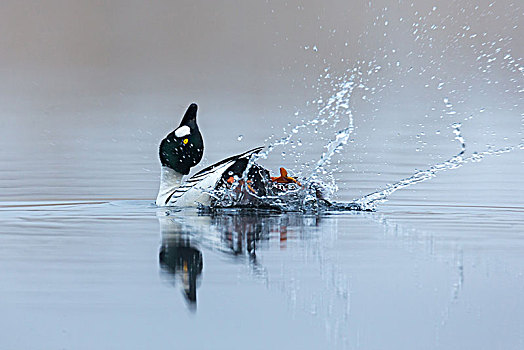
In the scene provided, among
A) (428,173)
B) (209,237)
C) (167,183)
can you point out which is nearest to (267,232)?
(209,237)

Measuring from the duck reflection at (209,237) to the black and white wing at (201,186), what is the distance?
0.18 meters

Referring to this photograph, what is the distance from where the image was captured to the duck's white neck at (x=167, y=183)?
7711 mm

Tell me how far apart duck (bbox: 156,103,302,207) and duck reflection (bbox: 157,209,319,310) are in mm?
190

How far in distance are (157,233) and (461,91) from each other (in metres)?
14.0

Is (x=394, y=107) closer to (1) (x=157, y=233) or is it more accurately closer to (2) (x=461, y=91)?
(2) (x=461, y=91)

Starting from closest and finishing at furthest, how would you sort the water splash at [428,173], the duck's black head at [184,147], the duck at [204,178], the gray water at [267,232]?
the gray water at [267,232] → the duck at [204,178] → the water splash at [428,173] → the duck's black head at [184,147]

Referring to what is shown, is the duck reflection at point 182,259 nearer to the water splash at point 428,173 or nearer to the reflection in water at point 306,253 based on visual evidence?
the reflection in water at point 306,253

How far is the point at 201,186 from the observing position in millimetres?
7465

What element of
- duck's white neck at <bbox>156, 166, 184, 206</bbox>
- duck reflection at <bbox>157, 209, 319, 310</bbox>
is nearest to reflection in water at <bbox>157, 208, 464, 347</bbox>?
duck reflection at <bbox>157, 209, 319, 310</bbox>

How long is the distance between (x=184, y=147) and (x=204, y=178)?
555 millimetres

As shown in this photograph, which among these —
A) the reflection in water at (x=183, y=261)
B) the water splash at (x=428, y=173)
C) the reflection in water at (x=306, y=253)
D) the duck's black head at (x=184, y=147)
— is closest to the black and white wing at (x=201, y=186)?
the reflection in water at (x=306, y=253)

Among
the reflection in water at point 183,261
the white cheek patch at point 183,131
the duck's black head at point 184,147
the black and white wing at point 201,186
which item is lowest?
the reflection in water at point 183,261

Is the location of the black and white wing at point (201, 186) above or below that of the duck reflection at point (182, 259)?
above

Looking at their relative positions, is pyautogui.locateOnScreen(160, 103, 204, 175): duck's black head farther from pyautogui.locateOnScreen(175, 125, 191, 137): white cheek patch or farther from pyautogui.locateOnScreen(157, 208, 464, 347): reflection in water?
pyautogui.locateOnScreen(157, 208, 464, 347): reflection in water
